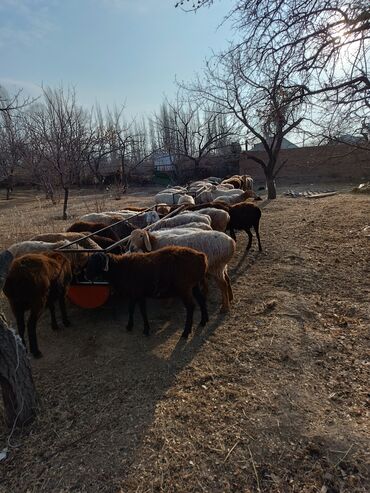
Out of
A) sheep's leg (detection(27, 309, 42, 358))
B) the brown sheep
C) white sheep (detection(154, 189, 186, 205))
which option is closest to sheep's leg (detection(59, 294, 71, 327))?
the brown sheep

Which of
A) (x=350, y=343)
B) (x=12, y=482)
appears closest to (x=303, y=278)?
(x=350, y=343)

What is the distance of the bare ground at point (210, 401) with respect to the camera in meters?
2.46

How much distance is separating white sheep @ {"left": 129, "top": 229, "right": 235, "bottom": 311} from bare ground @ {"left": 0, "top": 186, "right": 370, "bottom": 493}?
1.30ft

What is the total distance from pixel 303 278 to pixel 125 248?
3.16 m

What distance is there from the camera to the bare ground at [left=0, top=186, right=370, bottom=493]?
8.07ft

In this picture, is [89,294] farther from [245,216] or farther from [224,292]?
[245,216]

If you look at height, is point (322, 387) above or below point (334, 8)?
below

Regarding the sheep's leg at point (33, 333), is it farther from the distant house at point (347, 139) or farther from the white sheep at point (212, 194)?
the white sheep at point (212, 194)

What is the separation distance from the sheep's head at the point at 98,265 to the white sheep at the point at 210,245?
112 centimetres

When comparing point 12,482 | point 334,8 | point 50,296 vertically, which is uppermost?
point 334,8

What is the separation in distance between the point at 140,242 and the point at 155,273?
4.31 feet

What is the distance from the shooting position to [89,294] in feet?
15.8

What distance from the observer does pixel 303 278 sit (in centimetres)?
621

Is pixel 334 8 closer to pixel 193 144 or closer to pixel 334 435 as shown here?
pixel 334 435
